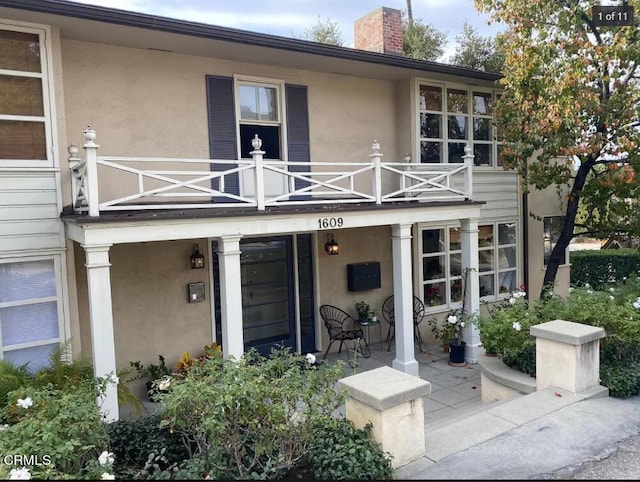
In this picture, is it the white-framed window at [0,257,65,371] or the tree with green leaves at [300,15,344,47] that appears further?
the tree with green leaves at [300,15,344,47]

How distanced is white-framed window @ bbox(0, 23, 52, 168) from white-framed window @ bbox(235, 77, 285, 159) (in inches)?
119

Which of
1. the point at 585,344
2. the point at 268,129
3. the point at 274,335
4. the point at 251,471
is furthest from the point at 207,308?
the point at 585,344

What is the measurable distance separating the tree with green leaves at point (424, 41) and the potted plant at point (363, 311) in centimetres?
1241

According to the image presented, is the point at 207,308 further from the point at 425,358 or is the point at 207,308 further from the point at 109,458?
the point at 109,458

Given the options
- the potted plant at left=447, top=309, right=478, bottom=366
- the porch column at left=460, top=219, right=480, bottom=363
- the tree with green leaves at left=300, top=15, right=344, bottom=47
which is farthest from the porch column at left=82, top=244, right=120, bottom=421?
the tree with green leaves at left=300, top=15, right=344, bottom=47

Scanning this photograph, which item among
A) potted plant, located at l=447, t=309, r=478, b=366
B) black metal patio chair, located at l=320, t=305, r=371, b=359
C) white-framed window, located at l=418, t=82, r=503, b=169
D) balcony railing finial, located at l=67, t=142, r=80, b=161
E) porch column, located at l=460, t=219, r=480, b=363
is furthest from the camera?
white-framed window, located at l=418, t=82, r=503, b=169

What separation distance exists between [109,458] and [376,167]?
18.8ft

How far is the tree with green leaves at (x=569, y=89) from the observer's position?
8.70m

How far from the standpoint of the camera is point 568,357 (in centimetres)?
560

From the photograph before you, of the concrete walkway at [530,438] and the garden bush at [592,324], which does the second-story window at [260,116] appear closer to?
the garden bush at [592,324]

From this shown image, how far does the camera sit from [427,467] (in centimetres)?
420

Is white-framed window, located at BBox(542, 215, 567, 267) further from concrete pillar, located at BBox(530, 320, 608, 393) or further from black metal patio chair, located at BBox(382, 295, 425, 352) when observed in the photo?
concrete pillar, located at BBox(530, 320, 608, 393)

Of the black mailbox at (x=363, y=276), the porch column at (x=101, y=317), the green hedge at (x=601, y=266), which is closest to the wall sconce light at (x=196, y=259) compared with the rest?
the porch column at (x=101, y=317)

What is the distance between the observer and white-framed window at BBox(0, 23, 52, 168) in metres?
6.34
